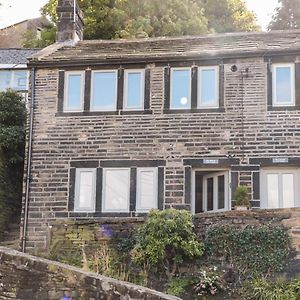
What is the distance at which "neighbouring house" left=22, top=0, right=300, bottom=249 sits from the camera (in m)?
20.9

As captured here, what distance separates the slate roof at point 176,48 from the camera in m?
21.6

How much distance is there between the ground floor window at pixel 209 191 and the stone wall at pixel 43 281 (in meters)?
11.2

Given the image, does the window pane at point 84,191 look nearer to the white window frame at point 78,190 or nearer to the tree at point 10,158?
the white window frame at point 78,190

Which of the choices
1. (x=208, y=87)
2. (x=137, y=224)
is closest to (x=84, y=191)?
(x=137, y=224)

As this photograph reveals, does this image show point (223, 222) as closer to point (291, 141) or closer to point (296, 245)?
point (296, 245)

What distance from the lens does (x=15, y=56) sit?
41.8 meters

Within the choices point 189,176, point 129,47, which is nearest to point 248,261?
point 189,176

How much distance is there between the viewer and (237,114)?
2136cm

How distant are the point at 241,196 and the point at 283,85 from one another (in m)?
4.03

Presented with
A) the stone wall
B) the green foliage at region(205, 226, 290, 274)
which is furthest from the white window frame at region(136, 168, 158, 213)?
the stone wall

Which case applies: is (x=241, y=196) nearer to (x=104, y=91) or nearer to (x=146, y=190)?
(x=146, y=190)

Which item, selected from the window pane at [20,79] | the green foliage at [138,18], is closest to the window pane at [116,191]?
the green foliage at [138,18]

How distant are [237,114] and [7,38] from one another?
38.2m

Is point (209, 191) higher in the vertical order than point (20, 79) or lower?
lower
